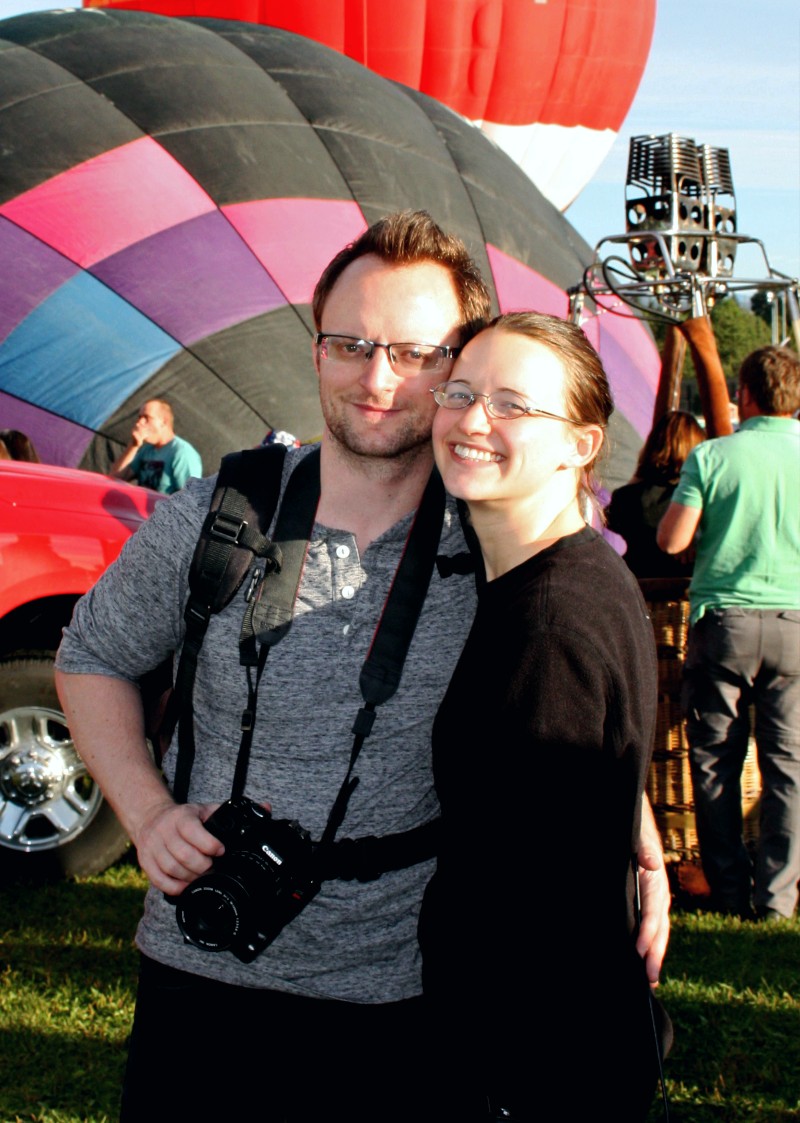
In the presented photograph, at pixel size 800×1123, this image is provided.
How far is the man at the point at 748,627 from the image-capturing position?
431cm

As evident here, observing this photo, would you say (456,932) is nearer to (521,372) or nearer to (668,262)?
(521,372)

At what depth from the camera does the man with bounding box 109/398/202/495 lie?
21.3 ft

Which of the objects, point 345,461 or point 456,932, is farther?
point 345,461

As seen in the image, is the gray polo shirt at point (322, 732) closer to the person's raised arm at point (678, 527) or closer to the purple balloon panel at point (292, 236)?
the person's raised arm at point (678, 527)

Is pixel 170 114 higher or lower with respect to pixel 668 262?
higher

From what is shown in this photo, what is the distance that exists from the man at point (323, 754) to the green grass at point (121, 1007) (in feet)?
4.81

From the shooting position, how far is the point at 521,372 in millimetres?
1624

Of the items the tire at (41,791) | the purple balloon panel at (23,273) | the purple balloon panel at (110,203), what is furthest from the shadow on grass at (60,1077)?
the purple balloon panel at (110,203)

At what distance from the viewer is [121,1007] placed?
11.5 ft

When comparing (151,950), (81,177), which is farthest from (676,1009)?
(81,177)

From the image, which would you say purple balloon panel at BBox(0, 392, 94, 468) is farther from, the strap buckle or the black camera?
the black camera

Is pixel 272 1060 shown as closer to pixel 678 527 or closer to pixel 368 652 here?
pixel 368 652

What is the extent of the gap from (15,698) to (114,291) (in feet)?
11.2

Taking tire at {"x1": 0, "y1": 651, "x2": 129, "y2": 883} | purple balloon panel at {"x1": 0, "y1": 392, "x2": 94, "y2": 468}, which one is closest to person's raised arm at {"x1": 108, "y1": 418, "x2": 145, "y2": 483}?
purple balloon panel at {"x1": 0, "y1": 392, "x2": 94, "y2": 468}
